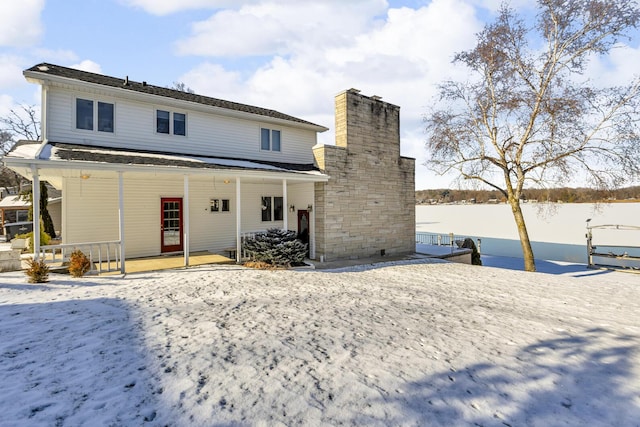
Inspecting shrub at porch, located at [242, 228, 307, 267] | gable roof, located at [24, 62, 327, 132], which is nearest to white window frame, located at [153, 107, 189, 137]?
gable roof, located at [24, 62, 327, 132]

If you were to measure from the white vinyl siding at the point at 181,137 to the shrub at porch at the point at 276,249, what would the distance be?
14.1ft

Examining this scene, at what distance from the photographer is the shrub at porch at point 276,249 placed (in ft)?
34.4

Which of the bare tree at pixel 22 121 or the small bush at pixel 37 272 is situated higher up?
the bare tree at pixel 22 121

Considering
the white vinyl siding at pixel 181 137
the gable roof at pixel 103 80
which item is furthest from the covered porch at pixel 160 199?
the gable roof at pixel 103 80

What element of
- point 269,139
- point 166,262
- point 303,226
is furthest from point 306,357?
point 269,139

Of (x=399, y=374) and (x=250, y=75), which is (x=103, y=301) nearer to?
(x=399, y=374)

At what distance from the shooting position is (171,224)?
11.9m

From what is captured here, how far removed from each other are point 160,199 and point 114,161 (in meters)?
3.34

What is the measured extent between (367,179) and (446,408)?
1082cm

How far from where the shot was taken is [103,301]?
20.6 ft

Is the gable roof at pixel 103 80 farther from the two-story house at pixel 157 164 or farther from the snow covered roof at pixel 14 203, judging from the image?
the snow covered roof at pixel 14 203

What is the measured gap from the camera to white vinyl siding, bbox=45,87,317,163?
971cm

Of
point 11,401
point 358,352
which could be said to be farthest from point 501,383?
point 11,401

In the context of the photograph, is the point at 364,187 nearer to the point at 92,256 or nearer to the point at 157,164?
the point at 157,164
